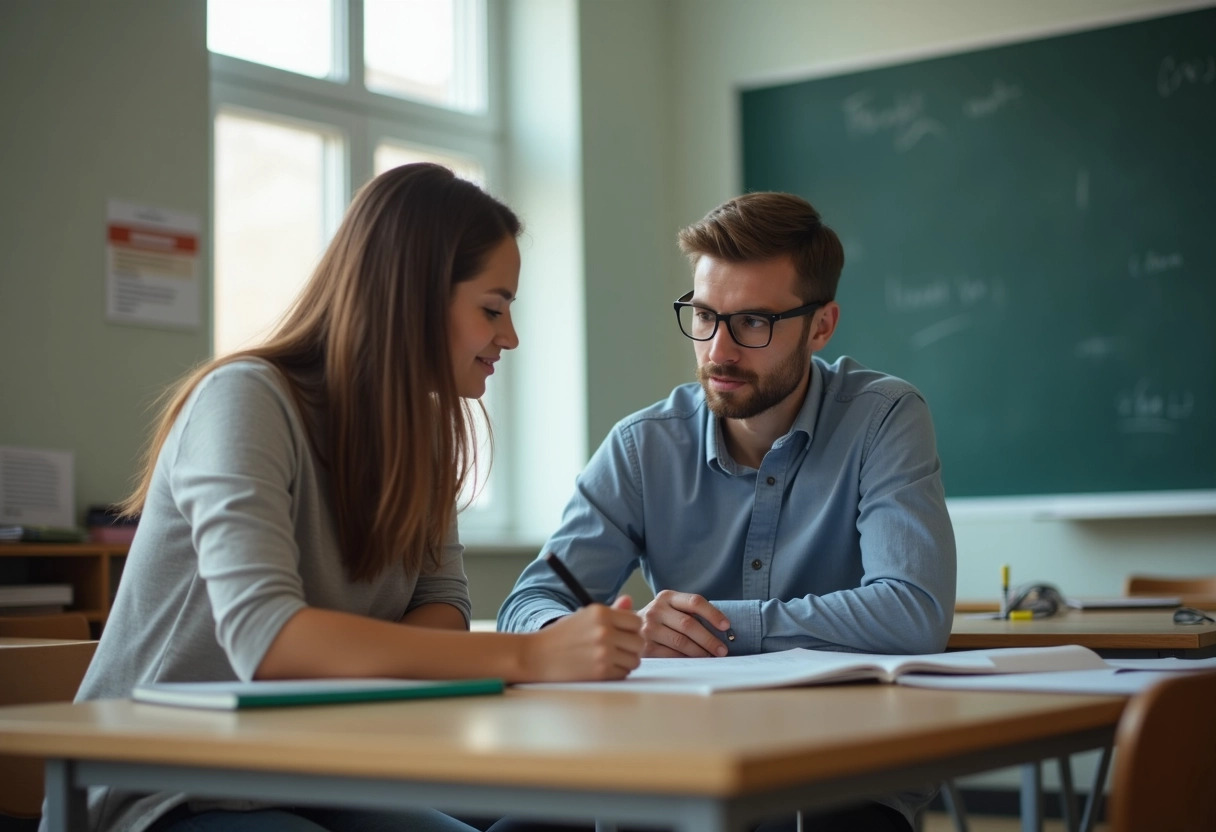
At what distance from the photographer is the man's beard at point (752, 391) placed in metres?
2.01

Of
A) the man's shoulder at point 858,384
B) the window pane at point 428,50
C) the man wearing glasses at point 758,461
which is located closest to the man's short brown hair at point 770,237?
the man wearing glasses at point 758,461

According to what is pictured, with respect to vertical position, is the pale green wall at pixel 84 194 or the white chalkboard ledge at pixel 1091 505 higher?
the pale green wall at pixel 84 194

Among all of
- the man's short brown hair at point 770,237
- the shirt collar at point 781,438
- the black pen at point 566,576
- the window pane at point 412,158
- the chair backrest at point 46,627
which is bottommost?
the chair backrest at point 46,627

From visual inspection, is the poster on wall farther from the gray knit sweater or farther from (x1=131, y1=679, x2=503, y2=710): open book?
(x1=131, y1=679, x2=503, y2=710): open book

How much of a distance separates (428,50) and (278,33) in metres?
0.71

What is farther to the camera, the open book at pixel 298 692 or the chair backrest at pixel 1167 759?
the open book at pixel 298 692

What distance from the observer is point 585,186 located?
4.87 metres

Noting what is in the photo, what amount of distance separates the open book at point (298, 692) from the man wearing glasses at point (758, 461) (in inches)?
26.5

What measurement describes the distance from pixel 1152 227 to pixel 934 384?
0.86 meters

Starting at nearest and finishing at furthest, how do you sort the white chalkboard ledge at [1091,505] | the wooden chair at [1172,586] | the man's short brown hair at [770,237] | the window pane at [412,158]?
the man's short brown hair at [770,237]
the wooden chair at [1172,586]
the white chalkboard ledge at [1091,505]
the window pane at [412,158]

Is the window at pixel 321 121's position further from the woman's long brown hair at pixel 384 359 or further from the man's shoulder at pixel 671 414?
the woman's long brown hair at pixel 384 359

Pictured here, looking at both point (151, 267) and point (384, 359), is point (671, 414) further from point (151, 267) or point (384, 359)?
point (151, 267)

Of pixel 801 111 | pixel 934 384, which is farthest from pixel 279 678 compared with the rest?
pixel 801 111

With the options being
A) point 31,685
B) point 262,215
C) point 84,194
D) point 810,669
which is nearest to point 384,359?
point 810,669
